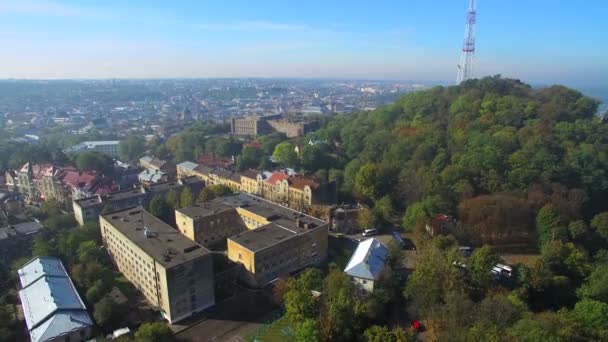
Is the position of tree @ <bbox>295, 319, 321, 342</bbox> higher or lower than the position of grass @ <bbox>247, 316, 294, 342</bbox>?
higher

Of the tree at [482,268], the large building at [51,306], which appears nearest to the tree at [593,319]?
the tree at [482,268]

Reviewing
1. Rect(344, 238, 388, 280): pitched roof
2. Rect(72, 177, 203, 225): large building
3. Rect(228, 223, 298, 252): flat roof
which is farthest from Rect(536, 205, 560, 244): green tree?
Rect(72, 177, 203, 225): large building

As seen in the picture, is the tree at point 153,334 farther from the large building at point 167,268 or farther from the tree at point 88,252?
the tree at point 88,252

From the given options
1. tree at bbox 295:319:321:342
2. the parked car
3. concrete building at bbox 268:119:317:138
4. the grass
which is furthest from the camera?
concrete building at bbox 268:119:317:138

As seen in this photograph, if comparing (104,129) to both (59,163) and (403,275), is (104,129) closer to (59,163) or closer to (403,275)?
(59,163)

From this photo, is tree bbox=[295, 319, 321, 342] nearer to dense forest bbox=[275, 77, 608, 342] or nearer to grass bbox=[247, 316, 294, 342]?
dense forest bbox=[275, 77, 608, 342]

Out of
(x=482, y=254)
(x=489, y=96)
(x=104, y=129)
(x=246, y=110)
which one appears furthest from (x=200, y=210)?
(x=246, y=110)
